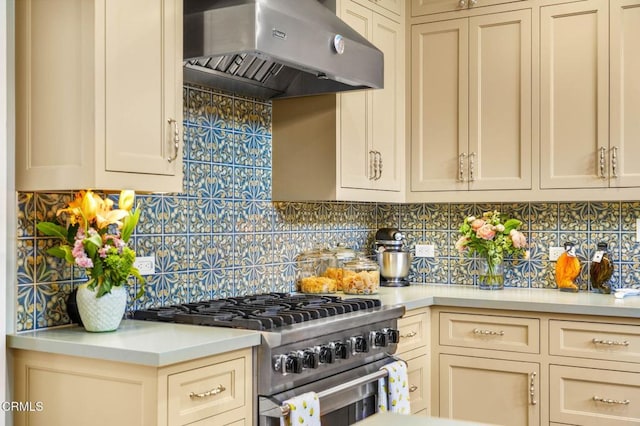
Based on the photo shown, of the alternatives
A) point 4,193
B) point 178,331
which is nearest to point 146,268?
point 178,331

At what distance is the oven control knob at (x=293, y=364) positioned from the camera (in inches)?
99.4

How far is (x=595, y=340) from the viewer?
3332 millimetres

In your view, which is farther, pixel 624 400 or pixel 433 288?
pixel 433 288

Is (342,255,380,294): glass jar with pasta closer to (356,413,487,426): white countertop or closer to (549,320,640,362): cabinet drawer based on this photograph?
(549,320,640,362): cabinet drawer

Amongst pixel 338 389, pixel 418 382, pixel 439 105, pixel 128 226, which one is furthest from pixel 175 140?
pixel 439 105

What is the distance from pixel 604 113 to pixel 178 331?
231 centimetres

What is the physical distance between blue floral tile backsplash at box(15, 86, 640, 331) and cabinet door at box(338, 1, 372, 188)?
0.36 m

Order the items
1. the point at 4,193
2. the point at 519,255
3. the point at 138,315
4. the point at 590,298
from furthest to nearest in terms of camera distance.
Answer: the point at 519,255
the point at 590,298
the point at 138,315
the point at 4,193

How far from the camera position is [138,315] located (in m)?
2.76

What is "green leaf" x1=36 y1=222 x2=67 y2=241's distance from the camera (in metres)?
2.40

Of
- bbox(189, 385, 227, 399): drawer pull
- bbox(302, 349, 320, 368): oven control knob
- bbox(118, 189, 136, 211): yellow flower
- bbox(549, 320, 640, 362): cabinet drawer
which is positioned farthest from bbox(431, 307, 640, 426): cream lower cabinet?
bbox(118, 189, 136, 211): yellow flower

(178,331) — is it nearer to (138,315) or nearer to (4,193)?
(138,315)

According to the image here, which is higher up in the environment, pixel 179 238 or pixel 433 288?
pixel 179 238

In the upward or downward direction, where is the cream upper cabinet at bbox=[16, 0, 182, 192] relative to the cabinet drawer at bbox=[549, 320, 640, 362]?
upward
